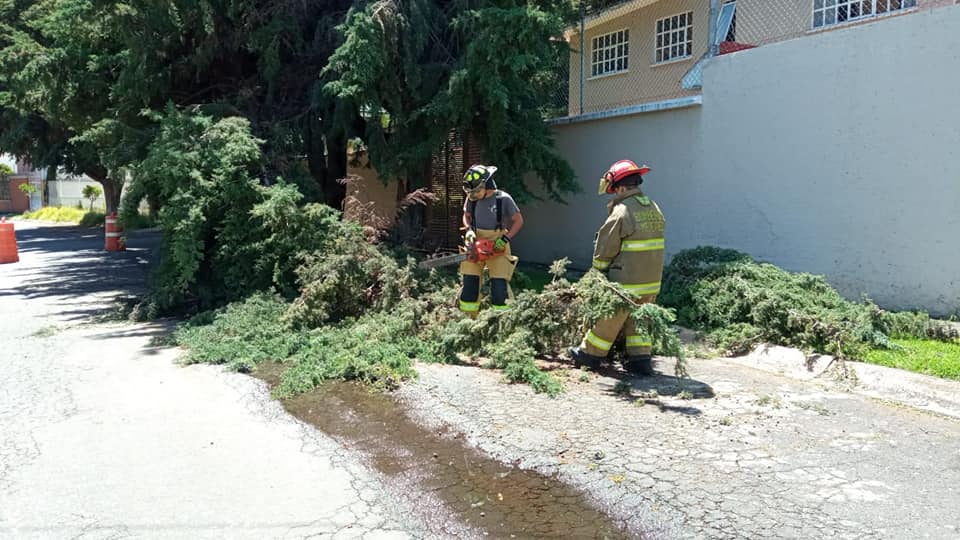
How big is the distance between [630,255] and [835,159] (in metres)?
3.67

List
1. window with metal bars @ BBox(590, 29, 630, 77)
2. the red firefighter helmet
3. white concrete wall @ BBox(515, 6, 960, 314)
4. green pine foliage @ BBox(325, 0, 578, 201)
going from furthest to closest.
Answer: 1. window with metal bars @ BBox(590, 29, 630, 77)
2. green pine foliage @ BBox(325, 0, 578, 201)
3. white concrete wall @ BBox(515, 6, 960, 314)
4. the red firefighter helmet

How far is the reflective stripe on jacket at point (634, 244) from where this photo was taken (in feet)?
19.4

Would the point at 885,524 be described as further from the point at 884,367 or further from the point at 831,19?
the point at 831,19

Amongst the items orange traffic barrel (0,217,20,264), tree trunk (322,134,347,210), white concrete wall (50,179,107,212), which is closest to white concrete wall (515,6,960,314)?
tree trunk (322,134,347,210)

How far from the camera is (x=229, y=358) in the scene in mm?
7039

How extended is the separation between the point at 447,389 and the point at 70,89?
28.4ft

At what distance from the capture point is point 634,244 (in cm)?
593

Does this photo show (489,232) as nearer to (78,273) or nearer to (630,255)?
(630,255)

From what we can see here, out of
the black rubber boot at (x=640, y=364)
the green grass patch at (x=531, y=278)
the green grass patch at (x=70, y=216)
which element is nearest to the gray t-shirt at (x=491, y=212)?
the green grass patch at (x=531, y=278)

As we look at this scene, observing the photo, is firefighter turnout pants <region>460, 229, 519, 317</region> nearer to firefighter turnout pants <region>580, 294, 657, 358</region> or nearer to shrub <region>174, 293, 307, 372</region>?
firefighter turnout pants <region>580, 294, 657, 358</region>

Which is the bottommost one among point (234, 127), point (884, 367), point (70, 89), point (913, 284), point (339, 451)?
point (339, 451)

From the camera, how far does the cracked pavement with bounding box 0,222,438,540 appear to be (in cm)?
367

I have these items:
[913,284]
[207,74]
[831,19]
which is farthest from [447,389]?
[831,19]

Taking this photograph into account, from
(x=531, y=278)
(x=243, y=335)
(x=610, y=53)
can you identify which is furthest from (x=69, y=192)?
(x=243, y=335)
